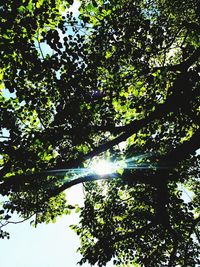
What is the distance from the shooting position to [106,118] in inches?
425

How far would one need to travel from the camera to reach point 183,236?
14211 mm

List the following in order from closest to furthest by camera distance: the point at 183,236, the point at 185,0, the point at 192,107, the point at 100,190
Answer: the point at 192,107
the point at 183,236
the point at 185,0
the point at 100,190

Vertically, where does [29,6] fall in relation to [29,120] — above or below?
below

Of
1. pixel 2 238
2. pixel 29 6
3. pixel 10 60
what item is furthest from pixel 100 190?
pixel 29 6

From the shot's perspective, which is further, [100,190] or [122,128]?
[100,190]

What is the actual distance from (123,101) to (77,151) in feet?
11.1

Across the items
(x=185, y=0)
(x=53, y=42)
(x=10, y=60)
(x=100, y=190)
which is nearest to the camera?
(x=53, y=42)

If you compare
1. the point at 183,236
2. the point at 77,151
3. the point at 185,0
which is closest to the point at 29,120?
the point at 77,151

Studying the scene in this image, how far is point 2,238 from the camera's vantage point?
1245cm

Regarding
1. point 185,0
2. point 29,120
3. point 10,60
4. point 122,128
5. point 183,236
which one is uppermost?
point 185,0

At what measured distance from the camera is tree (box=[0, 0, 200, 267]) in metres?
9.45

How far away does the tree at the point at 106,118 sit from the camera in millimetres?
9445

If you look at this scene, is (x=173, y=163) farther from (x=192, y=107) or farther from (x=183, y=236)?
(x=183, y=236)

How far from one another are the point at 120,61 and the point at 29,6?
615 cm
